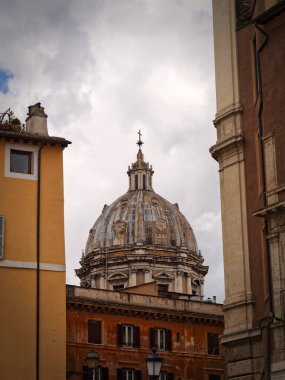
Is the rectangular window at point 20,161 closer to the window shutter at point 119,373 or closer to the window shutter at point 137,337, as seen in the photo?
the window shutter at point 119,373

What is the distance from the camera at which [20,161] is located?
37.4m

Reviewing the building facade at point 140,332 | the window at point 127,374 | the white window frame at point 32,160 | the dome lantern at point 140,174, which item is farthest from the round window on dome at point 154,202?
the white window frame at point 32,160

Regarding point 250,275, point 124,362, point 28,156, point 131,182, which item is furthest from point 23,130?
point 131,182

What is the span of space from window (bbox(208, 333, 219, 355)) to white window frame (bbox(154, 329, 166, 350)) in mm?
3372

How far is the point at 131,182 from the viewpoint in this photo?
4414 inches

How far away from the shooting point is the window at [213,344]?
62.9 metres

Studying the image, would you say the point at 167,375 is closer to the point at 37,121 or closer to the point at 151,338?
the point at 151,338

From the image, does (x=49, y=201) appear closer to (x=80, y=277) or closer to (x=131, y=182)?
(x=80, y=277)

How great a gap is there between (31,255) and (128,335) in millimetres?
25553

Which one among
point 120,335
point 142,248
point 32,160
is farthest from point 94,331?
point 142,248

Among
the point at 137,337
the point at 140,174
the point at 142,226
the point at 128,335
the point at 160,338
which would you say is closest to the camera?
the point at 128,335

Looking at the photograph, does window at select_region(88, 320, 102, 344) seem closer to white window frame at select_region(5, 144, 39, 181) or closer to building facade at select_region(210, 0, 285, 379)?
white window frame at select_region(5, 144, 39, 181)

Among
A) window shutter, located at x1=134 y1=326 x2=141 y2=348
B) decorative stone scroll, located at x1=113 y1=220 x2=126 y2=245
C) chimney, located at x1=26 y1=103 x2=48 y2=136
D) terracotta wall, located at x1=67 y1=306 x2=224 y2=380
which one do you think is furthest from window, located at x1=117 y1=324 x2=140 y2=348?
decorative stone scroll, located at x1=113 y1=220 x2=126 y2=245

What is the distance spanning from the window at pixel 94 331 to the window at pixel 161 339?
3.69 m
